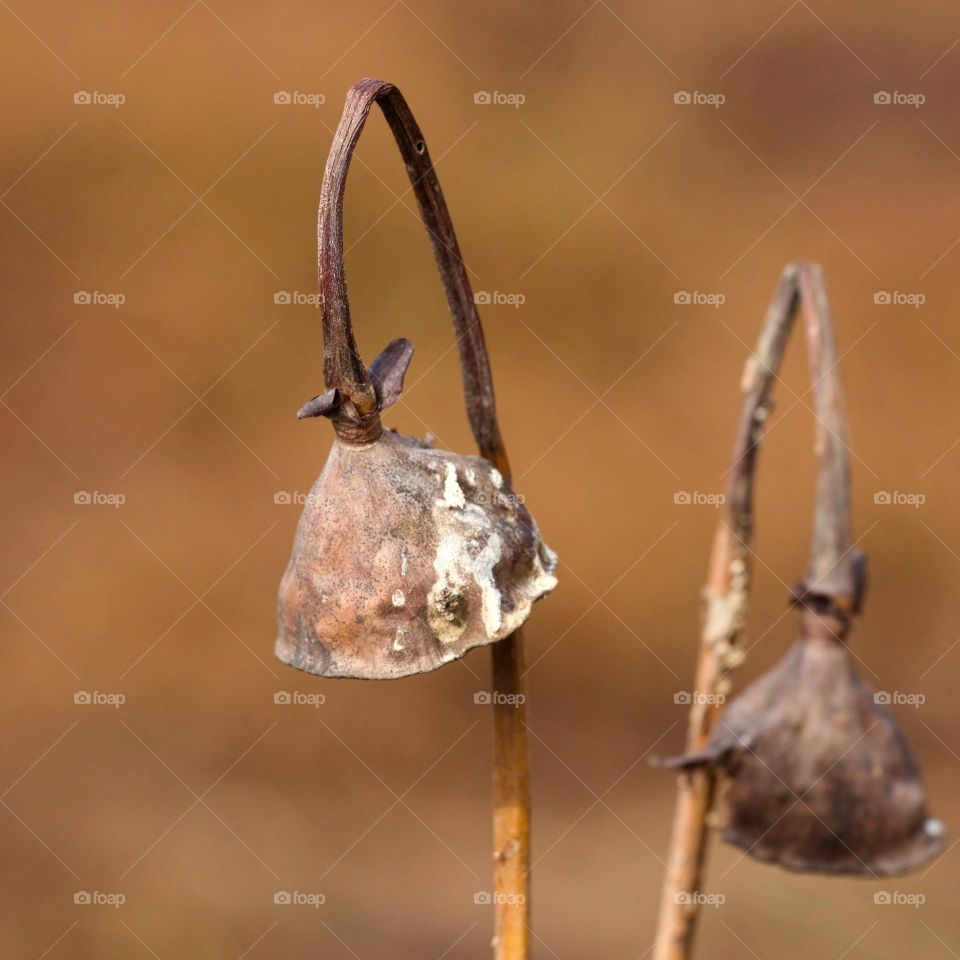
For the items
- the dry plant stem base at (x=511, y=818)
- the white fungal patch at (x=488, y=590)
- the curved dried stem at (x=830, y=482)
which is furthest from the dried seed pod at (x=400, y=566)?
the curved dried stem at (x=830, y=482)

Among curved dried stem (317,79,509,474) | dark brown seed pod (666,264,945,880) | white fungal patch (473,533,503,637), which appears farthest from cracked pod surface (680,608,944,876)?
curved dried stem (317,79,509,474)

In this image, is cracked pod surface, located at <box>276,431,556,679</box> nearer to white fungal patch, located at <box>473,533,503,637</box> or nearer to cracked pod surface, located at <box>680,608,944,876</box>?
white fungal patch, located at <box>473,533,503,637</box>

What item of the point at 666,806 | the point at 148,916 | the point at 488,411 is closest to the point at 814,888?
the point at 666,806

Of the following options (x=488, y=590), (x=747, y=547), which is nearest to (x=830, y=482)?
(x=747, y=547)

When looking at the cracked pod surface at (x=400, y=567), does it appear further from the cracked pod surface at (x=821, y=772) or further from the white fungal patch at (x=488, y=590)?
the cracked pod surface at (x=821, y=772)

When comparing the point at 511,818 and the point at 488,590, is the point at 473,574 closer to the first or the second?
the point at 488,590

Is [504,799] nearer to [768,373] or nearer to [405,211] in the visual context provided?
[768,373]

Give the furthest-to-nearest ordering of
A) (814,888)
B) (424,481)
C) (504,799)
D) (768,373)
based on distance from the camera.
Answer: (814,888), (504,799), (424,481), (768,373)
